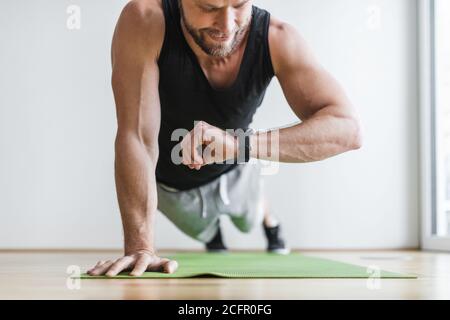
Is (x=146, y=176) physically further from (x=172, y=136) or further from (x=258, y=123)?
(x=258, y=123)

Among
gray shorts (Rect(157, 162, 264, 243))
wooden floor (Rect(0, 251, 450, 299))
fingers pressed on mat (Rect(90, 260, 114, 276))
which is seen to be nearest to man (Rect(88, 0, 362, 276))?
fingers pressed on mat (Rect(90, 260, 114, 276))

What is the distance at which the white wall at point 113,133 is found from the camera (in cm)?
311

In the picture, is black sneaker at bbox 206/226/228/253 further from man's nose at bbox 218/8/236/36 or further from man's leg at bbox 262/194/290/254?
man's nose at bbox 218/8/236/36

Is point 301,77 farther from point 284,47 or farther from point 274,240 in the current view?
point 274,240

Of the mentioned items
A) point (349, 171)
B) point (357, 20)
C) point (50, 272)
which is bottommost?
point (50, 272)

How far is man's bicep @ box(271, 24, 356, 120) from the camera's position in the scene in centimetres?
189

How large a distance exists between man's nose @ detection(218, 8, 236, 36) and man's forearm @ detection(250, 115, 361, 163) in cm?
29

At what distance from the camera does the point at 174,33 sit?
1936 mm

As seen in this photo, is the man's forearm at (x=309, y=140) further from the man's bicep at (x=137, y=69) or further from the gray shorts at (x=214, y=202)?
the gray shorts at (x=214, y=202)

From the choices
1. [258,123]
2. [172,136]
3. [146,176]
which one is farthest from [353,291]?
[258,123]

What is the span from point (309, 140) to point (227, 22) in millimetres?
361

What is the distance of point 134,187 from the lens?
1.81 metres

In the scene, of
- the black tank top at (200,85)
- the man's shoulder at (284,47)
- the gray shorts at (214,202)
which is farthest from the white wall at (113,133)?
the man's shoulder at (284,47)
